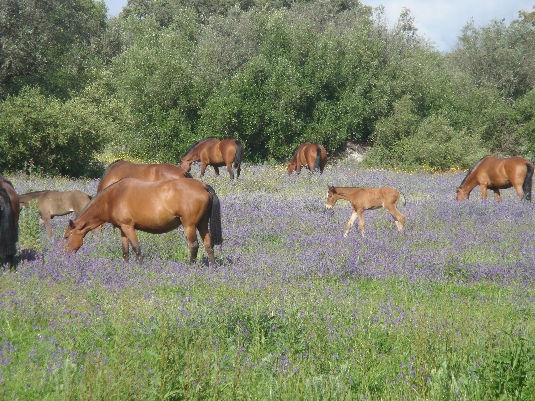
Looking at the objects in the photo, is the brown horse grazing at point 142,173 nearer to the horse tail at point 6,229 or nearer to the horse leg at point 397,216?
the horse leg at point 397,216

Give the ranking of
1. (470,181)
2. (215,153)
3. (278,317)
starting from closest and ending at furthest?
(278,317), (470,181), (215,153)

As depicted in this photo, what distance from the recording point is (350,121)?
36.8 metres

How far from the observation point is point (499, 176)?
20.2 meters

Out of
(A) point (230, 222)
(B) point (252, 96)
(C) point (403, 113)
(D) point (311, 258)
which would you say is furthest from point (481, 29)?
(D) point (311, 258)

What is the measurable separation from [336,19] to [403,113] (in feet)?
85.4

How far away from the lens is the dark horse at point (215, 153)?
2545 cm

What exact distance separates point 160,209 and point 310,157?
56.5 feet

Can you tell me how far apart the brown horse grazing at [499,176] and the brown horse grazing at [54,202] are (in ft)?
38.6

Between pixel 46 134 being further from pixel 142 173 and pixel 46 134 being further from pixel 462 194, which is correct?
pixel 462 194

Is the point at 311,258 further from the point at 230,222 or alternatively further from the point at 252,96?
the point at 252,96

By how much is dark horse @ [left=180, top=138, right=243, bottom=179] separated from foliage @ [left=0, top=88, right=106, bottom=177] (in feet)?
12.6

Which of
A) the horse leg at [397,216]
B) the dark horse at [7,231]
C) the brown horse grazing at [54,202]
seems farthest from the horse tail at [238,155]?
the dark horse at [7,231]

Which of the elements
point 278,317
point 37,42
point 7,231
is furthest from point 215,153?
point 278,317

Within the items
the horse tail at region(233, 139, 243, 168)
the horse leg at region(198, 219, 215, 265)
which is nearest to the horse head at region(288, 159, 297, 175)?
the horse tail at region(233, 139, 243, 168)
